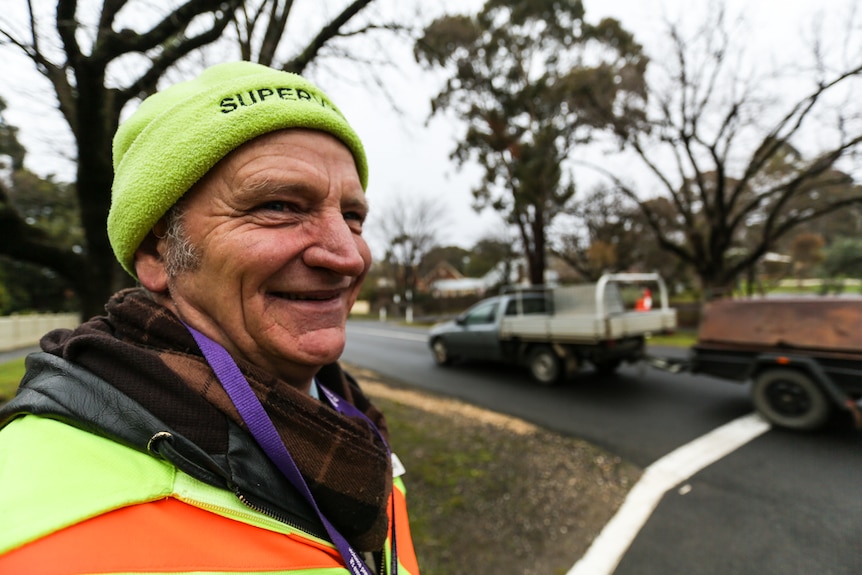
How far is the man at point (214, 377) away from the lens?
0.63 metres

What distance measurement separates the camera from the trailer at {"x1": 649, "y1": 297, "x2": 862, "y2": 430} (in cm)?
446

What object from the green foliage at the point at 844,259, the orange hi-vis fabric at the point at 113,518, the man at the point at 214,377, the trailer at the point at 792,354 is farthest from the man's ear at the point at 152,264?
the green foliage at the point at 844,259

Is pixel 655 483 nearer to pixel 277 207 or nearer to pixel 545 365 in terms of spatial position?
pixel 545 365

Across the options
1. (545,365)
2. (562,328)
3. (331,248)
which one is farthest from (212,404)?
(545,365)

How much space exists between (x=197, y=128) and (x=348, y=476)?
0.93 meters

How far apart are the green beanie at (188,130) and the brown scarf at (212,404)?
0.23 m

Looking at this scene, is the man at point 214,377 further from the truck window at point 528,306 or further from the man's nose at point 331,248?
the truck window at point 528,306

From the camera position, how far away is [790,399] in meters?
4.80

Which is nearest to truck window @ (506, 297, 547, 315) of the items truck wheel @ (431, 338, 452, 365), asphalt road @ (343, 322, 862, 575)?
asphalt road @ (343, 322, 862, 575)

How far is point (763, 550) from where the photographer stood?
268 centimetres

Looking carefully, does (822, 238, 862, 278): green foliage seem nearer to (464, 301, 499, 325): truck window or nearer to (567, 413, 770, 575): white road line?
(464, 301, 499, 325): truck window

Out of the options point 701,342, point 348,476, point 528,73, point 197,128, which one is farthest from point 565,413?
point 528,73

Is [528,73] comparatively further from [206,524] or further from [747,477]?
[206,524]

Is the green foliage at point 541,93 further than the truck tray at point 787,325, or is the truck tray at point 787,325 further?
the green foliage at point 541,93
